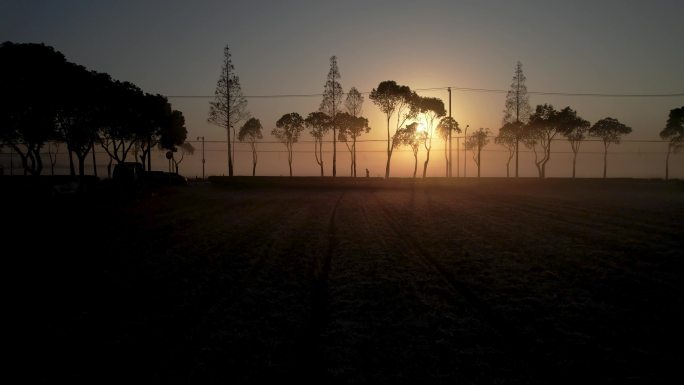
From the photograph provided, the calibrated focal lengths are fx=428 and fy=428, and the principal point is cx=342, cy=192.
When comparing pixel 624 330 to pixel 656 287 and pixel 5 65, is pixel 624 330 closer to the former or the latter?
pixel 656 287

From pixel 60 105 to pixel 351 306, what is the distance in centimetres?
3433

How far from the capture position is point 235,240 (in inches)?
524

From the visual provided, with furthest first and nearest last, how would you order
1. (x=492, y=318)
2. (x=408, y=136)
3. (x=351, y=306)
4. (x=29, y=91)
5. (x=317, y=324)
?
(x=408, y=136), (x=29, y=91), (x=351, y=306), (x=492, y=318), (x=317, y=324)

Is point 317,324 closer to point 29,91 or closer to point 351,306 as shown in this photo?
point 351,306

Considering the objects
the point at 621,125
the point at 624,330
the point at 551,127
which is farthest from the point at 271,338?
the point at 621,125

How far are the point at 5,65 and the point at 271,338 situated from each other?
103 ft

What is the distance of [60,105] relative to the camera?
32.3 m

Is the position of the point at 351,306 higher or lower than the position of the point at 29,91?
lower

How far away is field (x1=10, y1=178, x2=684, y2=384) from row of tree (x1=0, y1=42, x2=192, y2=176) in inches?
738

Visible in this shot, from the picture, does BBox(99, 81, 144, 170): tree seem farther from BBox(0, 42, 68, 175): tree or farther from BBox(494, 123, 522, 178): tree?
BBox(494, 123, 522, 178): tree

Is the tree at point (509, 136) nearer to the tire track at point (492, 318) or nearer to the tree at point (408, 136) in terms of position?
the tree at point (408, 136)

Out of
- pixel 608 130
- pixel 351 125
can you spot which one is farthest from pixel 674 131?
pixel 351 125

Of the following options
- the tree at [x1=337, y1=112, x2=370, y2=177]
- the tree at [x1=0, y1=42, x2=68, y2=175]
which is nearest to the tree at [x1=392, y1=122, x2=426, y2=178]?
the tree at [x1=337, y1=112, x2=370, y2=177]

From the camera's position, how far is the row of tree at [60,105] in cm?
2798
